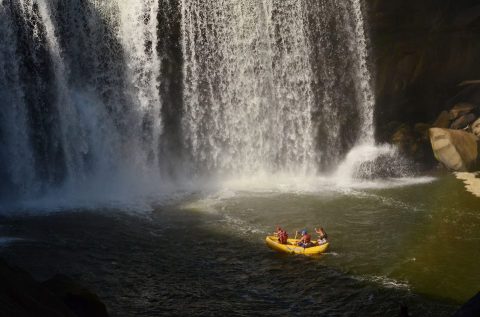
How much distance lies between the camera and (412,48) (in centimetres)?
2562

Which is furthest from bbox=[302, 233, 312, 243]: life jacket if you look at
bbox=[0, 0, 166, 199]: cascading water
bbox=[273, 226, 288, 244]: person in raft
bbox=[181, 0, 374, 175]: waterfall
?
bbox=[0, 0, 166, 199]: cascading water

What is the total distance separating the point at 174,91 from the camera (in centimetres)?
2381

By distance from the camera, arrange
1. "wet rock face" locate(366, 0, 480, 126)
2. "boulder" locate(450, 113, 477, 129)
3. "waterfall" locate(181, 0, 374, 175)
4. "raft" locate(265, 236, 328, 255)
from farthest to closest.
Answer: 1. "boulder" locate(450, 113, 477, 129)
2. "wet rock face" locate(366, 0, 480, 126)
3. "waterfall" locate(181, 0, 374, 175)
4. "raft" locate(265, 236, 328, 255)

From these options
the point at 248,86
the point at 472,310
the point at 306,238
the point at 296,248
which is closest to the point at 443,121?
the point at 248,86

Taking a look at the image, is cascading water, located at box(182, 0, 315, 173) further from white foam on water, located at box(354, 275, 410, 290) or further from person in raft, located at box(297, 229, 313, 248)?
white foam on water, located at box(354, 275, 410, 290)

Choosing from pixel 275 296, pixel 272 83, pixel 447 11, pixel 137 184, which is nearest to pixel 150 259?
pixel 275 296

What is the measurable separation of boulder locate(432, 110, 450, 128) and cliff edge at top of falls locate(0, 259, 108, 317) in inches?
788

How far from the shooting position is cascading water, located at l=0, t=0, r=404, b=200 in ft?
69.0

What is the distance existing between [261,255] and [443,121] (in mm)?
14607

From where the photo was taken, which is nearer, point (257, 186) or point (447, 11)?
point (257, 186)

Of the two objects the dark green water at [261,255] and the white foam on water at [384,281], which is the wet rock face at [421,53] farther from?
the white foam on water at [384,281]

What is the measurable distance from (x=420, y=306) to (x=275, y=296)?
316cm

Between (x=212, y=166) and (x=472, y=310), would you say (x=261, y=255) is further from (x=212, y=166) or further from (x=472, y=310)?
(x=212, y=166)

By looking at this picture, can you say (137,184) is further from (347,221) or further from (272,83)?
(347,221)
